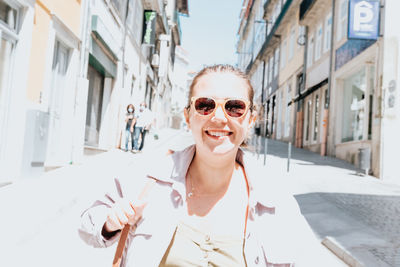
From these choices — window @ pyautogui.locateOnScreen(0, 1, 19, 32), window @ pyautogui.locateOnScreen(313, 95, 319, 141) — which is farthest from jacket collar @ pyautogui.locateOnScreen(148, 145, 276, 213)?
window @ pyautogui.locateOnScreen(313, 95, 319, 141)

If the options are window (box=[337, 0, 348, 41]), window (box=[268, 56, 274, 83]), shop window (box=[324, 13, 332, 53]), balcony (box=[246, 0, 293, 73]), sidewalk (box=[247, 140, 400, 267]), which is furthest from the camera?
window (box=[268, 56, 274, 83])

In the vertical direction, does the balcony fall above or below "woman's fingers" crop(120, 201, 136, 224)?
above

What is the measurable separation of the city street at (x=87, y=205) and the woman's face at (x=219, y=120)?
207 mm

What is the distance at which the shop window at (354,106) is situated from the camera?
1326 centimetres

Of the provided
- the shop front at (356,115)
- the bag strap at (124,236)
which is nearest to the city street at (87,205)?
the bag strap at (124,236)

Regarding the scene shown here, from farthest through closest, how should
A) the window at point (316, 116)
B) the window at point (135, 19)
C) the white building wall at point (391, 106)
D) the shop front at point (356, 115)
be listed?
the window at point (316, 116) < the window at point (135, 19) < the shop front at point (356, 115) < the white building wall at point (391, 106)

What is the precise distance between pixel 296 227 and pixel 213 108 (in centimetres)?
67

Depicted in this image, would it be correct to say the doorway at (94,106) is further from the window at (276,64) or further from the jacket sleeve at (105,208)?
the window at (276,64)

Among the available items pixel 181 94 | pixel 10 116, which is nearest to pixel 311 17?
pixel 10 116

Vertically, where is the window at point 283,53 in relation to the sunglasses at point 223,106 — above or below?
above

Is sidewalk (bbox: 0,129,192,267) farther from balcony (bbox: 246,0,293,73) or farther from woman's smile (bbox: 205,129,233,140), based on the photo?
balcony (bbox: 246,0,293,73)

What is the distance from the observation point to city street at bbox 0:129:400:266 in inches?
139

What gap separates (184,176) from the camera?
1.77 m

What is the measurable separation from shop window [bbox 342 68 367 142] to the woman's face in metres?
12.3
